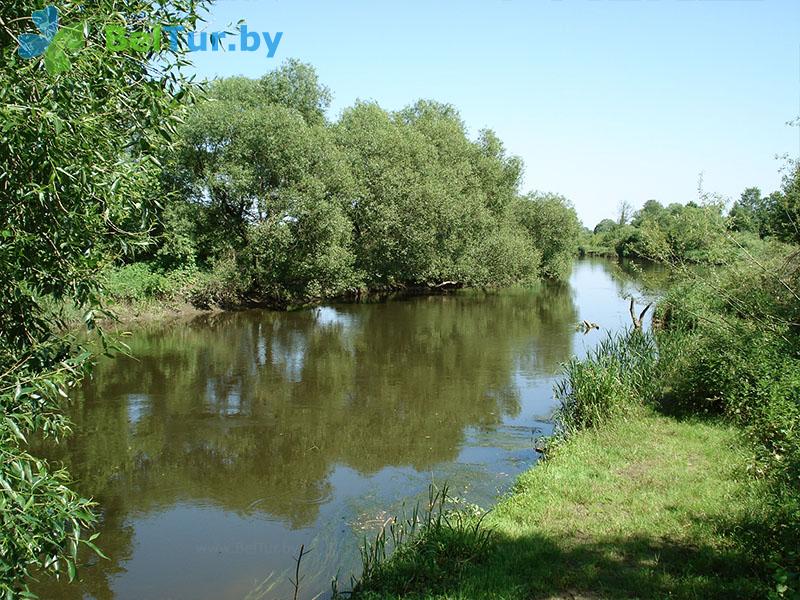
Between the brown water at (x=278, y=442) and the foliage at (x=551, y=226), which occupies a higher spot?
the foliage at (x=551, y=226)

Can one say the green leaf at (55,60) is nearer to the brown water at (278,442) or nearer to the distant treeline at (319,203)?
the brown water at (278,442)

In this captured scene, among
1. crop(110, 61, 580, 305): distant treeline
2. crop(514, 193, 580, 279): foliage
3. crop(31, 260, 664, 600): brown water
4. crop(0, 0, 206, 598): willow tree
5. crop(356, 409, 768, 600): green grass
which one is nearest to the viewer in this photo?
crop(0, 0, 206, 598): willow tree

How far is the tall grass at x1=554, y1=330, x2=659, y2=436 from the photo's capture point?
11539 millimetres

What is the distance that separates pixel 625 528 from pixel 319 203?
78.8ft

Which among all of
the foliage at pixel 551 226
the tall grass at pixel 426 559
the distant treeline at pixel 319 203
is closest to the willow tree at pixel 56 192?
the tall grass at pixel 426 559

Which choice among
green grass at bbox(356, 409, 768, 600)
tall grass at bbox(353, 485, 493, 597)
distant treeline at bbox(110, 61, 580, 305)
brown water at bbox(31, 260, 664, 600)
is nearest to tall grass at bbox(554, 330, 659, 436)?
brown water at bbox(31, 260, 664, 600)

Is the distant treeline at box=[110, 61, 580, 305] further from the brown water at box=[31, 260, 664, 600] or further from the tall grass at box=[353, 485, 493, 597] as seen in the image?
the tall grass at box=[353, 485, 493, 597]

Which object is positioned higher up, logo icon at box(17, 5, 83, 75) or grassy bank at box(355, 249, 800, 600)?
logo icon at box(17, 5, 83, 75)

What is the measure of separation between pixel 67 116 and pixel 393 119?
3949 cm

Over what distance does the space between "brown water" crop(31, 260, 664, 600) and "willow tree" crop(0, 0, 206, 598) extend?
3939 millimetres

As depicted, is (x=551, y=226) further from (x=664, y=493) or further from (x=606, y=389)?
(x=664, y=493)

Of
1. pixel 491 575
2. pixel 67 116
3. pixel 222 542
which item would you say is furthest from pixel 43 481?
pixel 222 542

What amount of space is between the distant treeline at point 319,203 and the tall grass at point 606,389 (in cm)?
1741

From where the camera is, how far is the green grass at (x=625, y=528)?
5.70m
